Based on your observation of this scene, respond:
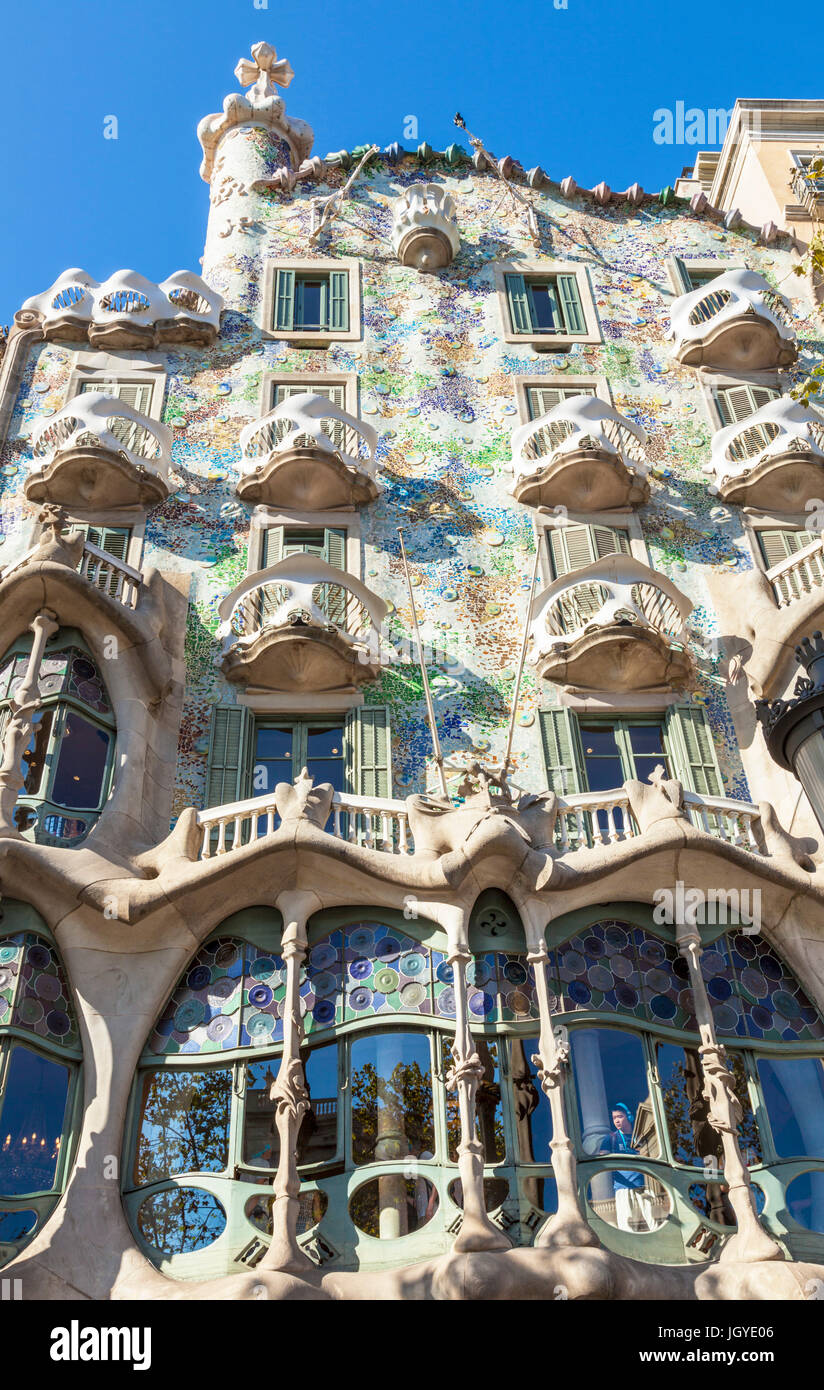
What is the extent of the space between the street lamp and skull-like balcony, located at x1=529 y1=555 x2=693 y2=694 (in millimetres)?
2673

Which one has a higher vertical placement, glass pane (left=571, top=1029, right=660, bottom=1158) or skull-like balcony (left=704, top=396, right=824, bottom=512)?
skull-like balcony (left=704, top=396, right=824, bottom=512)

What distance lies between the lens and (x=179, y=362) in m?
22.3

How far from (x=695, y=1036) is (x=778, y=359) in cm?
1354

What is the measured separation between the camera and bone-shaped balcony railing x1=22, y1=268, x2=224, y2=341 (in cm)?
2239

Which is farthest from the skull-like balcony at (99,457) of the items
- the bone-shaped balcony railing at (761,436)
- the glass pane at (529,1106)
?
the glass pane at (529,1106)

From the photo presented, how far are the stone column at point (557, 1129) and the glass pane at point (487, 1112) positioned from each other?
44 centimetres

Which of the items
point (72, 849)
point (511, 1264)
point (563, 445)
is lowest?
point (511, 1264)

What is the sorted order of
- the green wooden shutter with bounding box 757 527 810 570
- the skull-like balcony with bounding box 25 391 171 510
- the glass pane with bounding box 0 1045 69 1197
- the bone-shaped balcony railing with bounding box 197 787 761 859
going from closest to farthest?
the glass pane with bounding box 0 1045 69 1197
the bone-shaped balcony railing with bounding box 197 787 761 859
the skull-like balcony with bounding box 25 391 171 510
the green wooden shutter with bounding box 757 527 810 570

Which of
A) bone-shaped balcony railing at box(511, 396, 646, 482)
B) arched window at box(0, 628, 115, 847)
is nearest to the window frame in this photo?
bone-shaped balcony railing at box(511, 396, 646, 482)

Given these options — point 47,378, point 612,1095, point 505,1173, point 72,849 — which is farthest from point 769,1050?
point 47,378

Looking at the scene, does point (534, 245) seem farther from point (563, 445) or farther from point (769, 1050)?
point (769, 1050)

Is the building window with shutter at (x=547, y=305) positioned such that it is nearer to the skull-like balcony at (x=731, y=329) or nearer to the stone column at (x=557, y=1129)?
the skull-like balcony at (x=731, y=329)

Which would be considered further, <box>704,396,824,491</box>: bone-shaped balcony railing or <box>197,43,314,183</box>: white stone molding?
<box>197,43,314,183</box>: white stone molding

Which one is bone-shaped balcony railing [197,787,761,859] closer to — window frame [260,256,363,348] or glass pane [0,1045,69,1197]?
glass pane [0,1045,69,1197]
